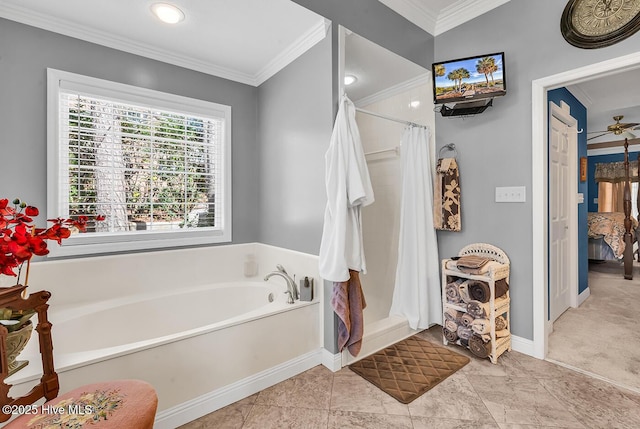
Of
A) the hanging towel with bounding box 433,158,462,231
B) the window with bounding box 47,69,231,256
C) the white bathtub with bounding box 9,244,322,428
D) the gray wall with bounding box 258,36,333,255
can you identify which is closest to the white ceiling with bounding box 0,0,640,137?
the gray wall with bounding box 258,36,333,255

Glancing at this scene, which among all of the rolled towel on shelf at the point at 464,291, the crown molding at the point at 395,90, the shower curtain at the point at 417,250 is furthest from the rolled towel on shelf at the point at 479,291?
the crown molding at the point at 395,90

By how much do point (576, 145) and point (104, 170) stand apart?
15.1 feet

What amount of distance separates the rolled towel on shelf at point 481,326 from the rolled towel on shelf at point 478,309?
29 mm

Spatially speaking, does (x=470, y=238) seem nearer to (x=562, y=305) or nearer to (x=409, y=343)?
(x=409, y=343)

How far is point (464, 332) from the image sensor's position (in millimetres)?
2238

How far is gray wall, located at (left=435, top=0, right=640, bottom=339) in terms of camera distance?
6.92 ft

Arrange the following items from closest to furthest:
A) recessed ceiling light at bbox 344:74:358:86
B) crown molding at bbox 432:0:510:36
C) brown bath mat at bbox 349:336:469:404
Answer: brown bath mat at bbox 349:336:469:404 < crown molding at bbox 432:0:510:36 < recessed ceiling light at bbox 344:74:358:86

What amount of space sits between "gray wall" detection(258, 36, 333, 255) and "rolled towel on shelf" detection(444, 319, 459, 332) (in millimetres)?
1195

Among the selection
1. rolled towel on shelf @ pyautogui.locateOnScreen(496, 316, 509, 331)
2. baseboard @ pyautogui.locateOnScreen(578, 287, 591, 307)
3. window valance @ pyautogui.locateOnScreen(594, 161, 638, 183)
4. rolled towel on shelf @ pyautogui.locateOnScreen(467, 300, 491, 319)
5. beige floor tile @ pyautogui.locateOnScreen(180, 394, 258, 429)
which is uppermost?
window valance @ pyautogui.locateOnScreen(594, 161, 638, 183)

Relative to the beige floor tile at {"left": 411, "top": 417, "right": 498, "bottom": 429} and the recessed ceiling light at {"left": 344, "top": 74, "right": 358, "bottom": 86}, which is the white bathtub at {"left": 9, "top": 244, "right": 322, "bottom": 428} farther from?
the recessed ceiling light at {"left": 344, "top": 74, "right": 358, "bottom": 86}

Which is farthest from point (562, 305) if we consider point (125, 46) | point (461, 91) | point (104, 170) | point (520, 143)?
point (125, 46)

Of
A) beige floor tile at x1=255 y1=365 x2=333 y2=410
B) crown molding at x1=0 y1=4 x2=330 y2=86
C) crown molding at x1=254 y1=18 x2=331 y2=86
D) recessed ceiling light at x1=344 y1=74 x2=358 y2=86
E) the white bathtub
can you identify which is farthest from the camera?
recessed ceiling light at x1=344 y1=74 x2=358 y2=86

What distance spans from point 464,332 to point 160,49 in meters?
3.32

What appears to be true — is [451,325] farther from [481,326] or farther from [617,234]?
[617,234]
